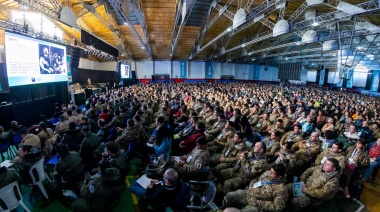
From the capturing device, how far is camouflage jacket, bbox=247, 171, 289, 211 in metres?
2.44

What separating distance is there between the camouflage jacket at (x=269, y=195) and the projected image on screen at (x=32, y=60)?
816 cm

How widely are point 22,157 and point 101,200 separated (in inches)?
77.0

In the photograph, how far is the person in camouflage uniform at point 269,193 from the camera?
2.46 m

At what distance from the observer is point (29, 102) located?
28.0ft

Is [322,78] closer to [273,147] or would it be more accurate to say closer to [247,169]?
[273,147]

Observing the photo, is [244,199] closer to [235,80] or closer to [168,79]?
[168,79]

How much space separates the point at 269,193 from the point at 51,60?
10.2 m

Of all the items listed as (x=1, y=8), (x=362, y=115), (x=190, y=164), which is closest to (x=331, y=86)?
(x=362, y=115)

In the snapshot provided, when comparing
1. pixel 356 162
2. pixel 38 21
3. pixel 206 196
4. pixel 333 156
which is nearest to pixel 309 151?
pixel 333 156

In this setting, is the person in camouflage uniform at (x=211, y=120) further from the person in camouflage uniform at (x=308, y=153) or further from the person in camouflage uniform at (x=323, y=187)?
the person in camouflage uniform at (x=323, y=187)

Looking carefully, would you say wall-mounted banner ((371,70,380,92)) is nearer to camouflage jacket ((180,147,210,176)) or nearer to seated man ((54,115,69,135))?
camouflage jacket ((180,147,210,176))

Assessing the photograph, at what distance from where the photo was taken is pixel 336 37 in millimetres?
11625

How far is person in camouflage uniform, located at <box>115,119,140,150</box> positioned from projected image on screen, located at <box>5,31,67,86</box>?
5.18 meters

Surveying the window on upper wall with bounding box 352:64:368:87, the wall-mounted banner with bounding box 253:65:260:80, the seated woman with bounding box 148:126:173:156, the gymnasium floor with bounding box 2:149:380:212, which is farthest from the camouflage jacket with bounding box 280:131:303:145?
the wall-mounted banner with bounding box 253:65:260:80
